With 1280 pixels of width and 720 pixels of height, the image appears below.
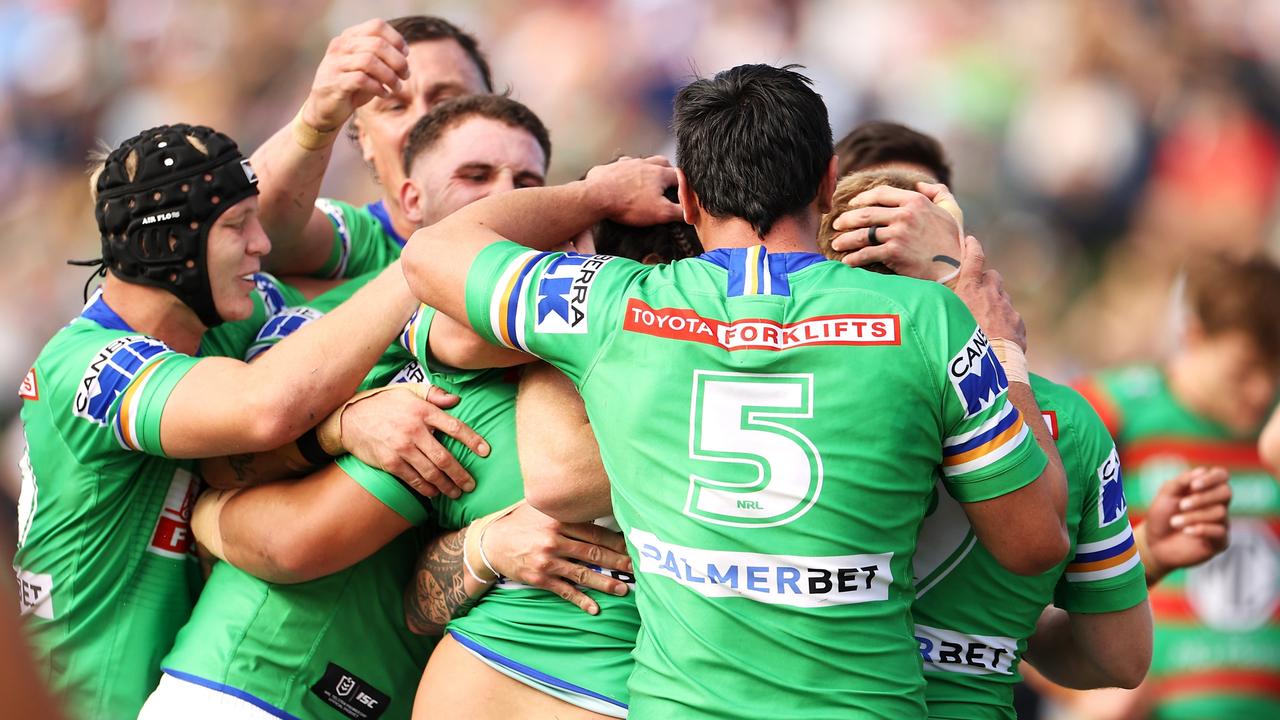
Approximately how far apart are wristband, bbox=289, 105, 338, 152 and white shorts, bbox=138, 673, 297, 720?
1.70 m

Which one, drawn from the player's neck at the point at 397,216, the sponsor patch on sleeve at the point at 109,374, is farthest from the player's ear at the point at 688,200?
the player's neck at the point at 397,216

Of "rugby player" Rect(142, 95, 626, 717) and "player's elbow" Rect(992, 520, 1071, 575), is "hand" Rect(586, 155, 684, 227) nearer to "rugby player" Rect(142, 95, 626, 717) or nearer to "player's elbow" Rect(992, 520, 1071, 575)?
"rugby player" Rect(142, 95, 626, 717)

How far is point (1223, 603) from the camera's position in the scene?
619 centimetres

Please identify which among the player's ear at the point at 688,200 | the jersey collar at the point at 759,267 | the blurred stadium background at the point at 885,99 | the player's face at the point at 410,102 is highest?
the blurred stadium background at the point at 885,99

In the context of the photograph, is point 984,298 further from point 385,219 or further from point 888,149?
point 385,219

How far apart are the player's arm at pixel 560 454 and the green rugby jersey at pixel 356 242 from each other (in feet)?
7.26

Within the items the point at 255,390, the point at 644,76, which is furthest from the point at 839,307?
the point at 644,76

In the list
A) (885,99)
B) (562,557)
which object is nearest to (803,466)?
(562,557)

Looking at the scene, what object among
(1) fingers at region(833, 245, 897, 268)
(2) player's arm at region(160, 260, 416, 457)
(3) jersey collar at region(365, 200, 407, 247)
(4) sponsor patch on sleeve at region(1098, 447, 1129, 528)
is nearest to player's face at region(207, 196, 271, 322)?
(2) player's arm at region(160, 260, 416, 457)

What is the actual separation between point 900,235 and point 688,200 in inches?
19.7

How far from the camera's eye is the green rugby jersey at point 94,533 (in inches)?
140

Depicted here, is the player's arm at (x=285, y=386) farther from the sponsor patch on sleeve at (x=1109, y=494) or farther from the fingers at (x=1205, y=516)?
the fingers at (x=1205, y=516)

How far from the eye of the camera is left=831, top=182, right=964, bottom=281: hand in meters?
2.97

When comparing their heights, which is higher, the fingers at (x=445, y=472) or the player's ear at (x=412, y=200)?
the player's ear at (x=412, y=200)
